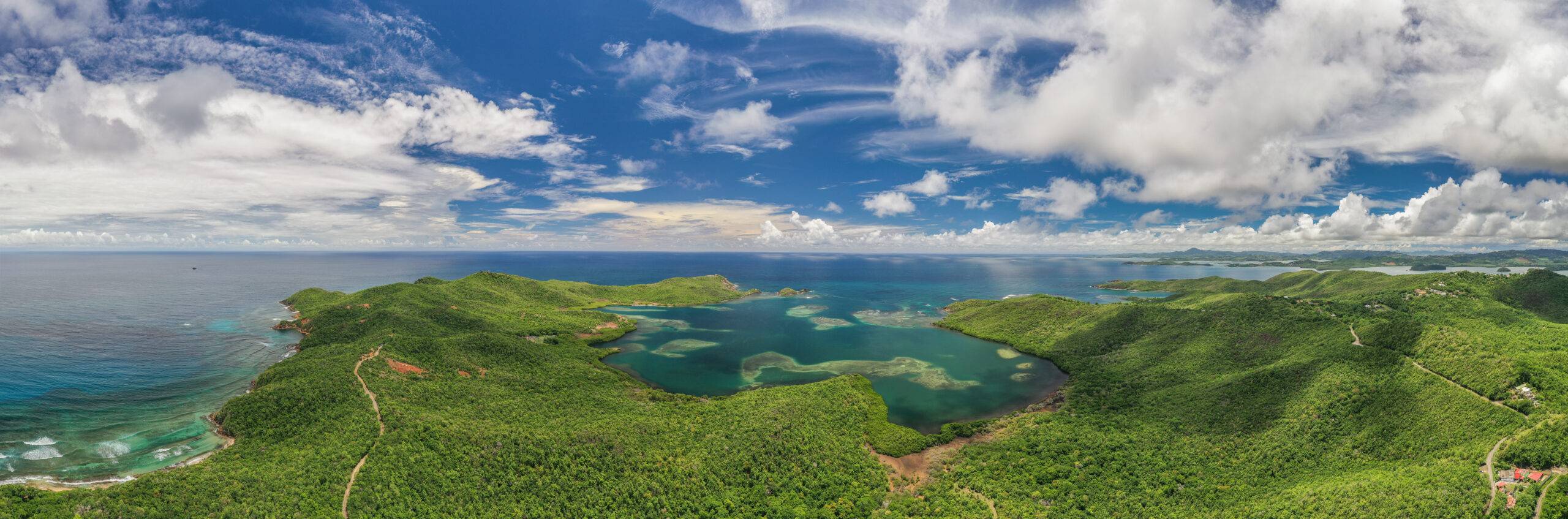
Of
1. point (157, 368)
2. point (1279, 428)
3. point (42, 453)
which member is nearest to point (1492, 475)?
point (1279, 428)

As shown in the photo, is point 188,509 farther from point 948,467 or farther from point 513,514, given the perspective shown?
point 948,467

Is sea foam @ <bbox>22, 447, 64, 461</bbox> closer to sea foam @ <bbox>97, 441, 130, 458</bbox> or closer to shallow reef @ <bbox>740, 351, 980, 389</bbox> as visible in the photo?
sea foam @ <bbox>97, 441, 130, 458</bbox>

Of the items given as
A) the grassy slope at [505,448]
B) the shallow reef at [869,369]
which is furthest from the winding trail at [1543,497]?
the shallow reef at [869,369]

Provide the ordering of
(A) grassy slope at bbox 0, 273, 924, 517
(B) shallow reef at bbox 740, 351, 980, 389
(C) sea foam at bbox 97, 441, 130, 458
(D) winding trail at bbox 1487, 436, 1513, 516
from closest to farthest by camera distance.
→ (D) winding trail at bbox 1487, 436, 1513, 516 < (A) grassy slope at bbox 0, 273, 924, 517 < (C) sea foam at bbox 97, 441, 130, 458 < (B) shallow reef at bbox 740, 351, 980, 389

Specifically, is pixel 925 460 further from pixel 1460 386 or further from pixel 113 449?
pixel 113 449

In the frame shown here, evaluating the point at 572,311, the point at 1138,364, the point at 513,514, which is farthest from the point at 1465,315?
the point at 572,311

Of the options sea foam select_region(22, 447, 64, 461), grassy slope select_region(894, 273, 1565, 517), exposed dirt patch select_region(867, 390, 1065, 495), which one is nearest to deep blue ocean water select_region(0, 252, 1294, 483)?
sea foam select_region(22, 447, 64, 461)
